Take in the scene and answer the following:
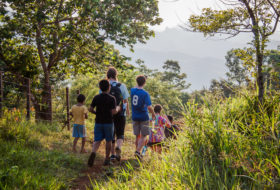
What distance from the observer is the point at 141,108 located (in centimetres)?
577

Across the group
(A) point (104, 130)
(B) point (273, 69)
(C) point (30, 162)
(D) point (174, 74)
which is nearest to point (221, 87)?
(B) point (273, 69)

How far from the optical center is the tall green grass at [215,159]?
2.48 meters

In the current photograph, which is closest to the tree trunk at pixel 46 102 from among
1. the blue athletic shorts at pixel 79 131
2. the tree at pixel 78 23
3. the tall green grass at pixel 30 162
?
the tree at pixel 78 23

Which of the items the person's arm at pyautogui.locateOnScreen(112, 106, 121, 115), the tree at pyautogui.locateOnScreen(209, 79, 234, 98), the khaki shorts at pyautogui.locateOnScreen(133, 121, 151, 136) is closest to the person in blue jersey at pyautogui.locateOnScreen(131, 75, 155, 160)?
the khaki shorts at pyautogui.locateOnScreen(133, 121, 151, 136)

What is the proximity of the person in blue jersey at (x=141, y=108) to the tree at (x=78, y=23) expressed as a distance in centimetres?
361

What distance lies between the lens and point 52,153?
5414mm

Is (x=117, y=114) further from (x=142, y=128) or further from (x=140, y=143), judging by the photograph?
(x=140, y=143)

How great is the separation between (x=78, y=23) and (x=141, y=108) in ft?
18.8

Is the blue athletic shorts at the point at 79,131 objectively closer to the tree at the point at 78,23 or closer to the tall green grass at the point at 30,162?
the tall green grass at the point at 30,162

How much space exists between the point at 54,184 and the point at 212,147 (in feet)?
8.33

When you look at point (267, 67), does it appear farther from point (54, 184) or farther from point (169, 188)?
point (54, 184)

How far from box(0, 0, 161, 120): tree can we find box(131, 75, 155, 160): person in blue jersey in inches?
142

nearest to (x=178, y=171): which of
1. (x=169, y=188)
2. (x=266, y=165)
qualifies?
(x=169, y=188)

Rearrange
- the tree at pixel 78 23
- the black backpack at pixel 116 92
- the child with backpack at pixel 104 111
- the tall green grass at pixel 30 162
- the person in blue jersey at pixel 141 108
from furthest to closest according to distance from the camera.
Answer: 1. the tree at pixel 78 23
2. the person in blue jersey at pixel 141 108
3. the black backpack at pixel 116 92
4. the child with backpack at pixel 104 111
5. the tall green grass at pixel 30 162
